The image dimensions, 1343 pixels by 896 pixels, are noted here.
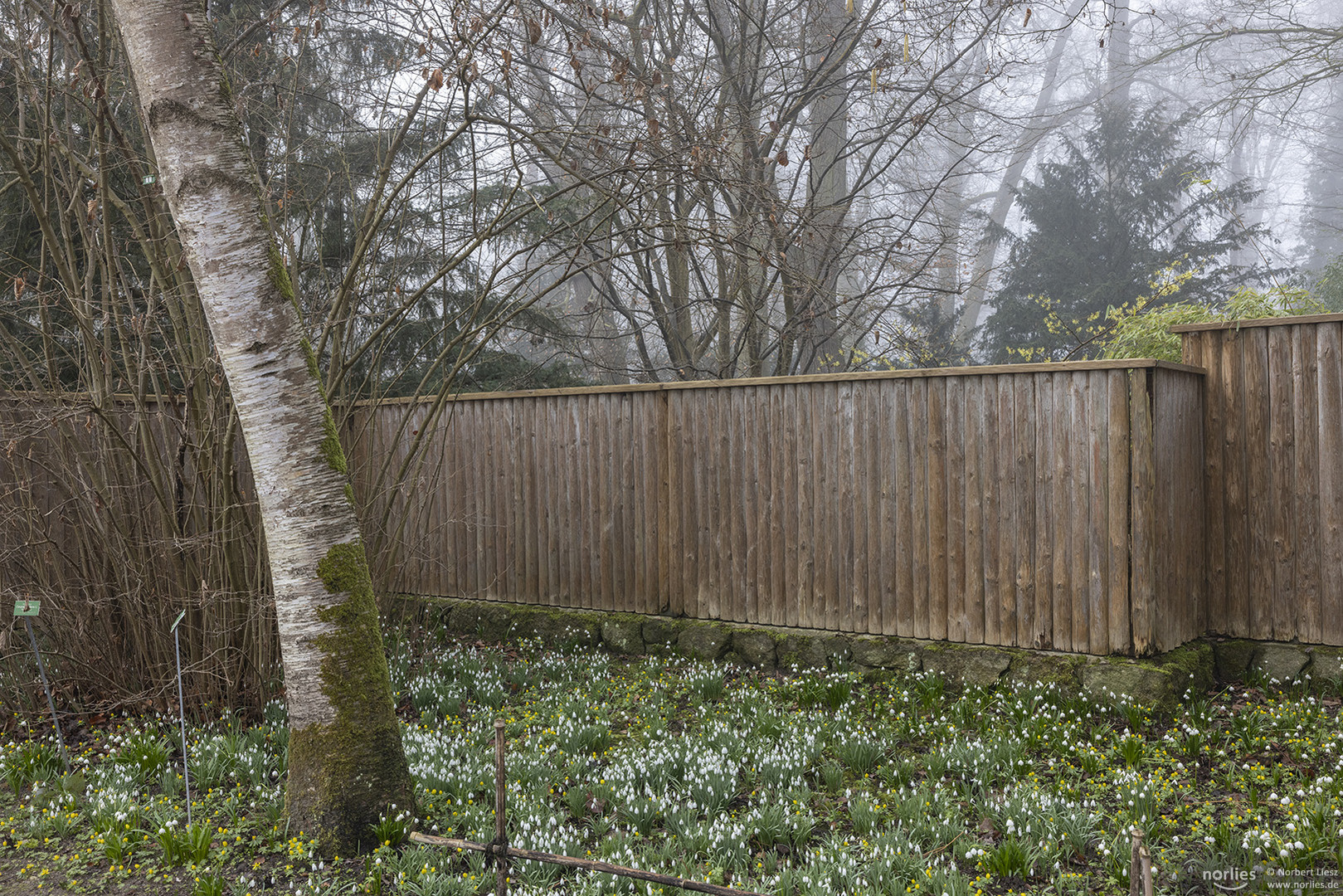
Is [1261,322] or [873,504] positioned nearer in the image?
[1261,322]

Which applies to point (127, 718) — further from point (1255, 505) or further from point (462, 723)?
point (1255, 505)

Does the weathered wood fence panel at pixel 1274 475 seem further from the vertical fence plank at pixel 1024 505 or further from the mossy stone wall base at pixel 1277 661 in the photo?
the vertical fence plank at pixel 1024 505

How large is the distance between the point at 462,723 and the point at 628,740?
1.04 meters

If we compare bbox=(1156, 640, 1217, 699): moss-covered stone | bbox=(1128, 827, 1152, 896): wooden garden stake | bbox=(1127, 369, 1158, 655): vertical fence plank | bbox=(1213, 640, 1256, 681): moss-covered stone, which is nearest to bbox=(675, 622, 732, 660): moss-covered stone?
bbox=(1127, 369, 1158, 655): vertical fence plank

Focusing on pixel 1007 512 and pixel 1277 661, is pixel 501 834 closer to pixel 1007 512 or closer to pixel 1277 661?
pixel 1007 512

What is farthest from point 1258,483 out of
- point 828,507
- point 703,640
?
point 703,640

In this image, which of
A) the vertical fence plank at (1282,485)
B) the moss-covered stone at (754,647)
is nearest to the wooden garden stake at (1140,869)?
the vertical fence plank at (1282,485)

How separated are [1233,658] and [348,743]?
5.15 m

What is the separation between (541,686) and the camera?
590 cm

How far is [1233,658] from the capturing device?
555 centimetres

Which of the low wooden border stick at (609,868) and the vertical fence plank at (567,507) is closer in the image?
the low wooden border stick at (609,868)

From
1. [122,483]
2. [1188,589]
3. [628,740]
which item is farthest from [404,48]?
[1188,589]

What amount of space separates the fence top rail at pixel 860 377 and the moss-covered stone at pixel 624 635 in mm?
1795

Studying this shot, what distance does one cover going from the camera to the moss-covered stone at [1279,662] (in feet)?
17.5
